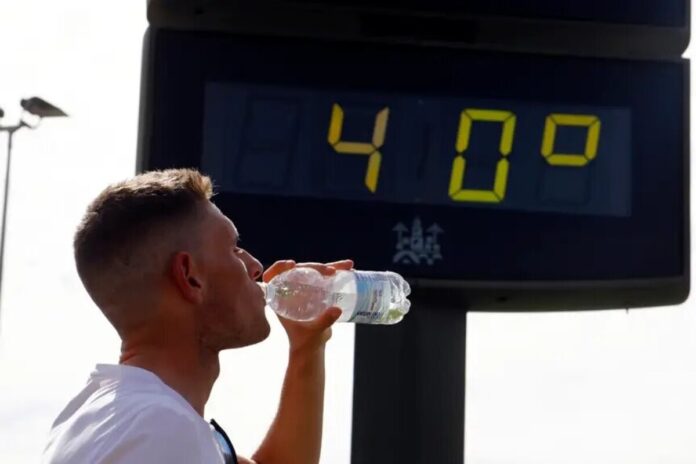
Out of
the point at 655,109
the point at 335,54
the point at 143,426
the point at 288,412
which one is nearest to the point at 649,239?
the point at 655,109

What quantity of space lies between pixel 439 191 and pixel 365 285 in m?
3.03

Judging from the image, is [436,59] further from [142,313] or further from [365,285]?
[142,313]

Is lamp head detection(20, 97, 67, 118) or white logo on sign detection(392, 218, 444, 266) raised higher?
lamp head detection(20, 97, 67, 118)

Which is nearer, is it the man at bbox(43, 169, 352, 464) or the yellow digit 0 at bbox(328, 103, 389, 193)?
the man at bbox(43, 169, 352, 464)

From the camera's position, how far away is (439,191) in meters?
6.14

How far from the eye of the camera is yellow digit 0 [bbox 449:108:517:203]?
6164 millimetres

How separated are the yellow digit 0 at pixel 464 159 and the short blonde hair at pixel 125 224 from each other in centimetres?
381

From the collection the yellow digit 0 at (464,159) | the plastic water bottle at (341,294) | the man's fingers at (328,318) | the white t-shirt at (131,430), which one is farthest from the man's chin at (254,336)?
the yellow digit 0 at (464,159)

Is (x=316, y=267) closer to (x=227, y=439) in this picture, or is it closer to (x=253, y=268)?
(x=253, y=268)

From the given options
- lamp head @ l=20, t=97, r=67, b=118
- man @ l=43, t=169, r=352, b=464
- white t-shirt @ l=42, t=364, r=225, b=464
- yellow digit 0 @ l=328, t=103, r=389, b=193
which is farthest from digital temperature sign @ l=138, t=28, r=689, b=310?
lamp head @ l=20, t=97, r=67, b=118

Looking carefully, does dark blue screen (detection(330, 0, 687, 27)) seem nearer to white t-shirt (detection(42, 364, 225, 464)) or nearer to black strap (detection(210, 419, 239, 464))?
black strap (detection(210, 419, 239, 464))

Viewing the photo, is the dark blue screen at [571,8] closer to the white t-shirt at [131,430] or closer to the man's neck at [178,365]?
the man's neck at [178,365]

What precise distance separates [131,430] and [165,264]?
0.37 metres

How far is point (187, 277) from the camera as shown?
2.36 meters
